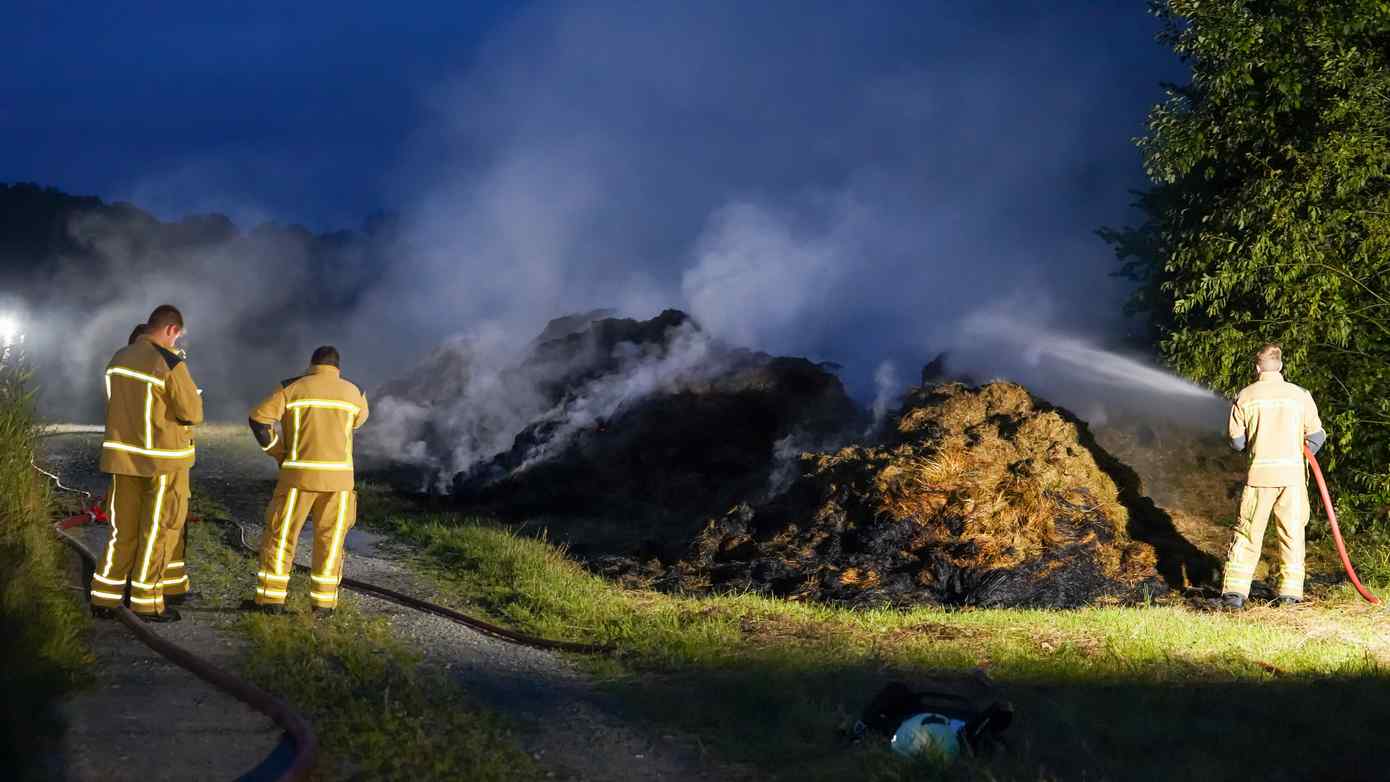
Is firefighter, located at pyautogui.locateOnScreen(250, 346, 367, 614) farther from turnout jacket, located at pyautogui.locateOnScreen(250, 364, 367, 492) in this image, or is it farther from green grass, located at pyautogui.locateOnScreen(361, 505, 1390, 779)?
green grass, located at pyautogui.locateOnScreen(361, 505, 1390, 779)

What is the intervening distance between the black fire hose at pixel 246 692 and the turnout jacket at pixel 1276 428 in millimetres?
7704

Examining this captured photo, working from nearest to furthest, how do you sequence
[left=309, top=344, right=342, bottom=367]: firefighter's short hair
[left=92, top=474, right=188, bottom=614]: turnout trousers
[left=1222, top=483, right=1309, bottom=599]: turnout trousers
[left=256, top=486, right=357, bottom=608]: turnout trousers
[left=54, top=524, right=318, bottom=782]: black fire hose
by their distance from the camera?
[left=54, top=524, right=318, bottom=782]: black fire hose
[left=92, top=474, right=188, bottom=614]: turnout trousers
[left=256, top=486, right=357, bottom=608]: turnout trousers
[left=309, top=344, right=342, bottom=367]: firefighter's short hair
[left=1222, top=483, right=1309, bottom=599]: turnout trousers

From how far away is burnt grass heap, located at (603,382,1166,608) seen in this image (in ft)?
32.0

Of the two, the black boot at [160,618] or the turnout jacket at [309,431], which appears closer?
Result: the black boot at [160,618]

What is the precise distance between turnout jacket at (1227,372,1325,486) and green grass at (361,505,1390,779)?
1.09m

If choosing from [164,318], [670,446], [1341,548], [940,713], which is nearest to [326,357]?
[164,318]

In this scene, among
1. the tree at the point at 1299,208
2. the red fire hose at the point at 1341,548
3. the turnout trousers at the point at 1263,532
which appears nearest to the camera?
the red fire hose at the point at 1341,548

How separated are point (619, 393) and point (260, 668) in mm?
12559

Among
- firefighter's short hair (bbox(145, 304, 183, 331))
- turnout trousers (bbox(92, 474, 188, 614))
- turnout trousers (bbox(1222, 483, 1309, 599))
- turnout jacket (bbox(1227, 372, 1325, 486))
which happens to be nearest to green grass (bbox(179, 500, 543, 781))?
turnout trousers (bbox(92, 474, 188, 614))

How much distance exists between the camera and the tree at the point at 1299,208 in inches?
400

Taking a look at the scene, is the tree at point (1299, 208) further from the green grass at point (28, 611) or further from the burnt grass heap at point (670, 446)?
the green grass at point (28, 611)

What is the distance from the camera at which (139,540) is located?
7.31 m

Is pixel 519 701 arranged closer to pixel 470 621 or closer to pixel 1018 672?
pixel 470 621

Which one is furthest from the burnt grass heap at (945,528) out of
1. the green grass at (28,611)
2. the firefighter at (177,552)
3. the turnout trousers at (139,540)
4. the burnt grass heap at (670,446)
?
the green grass at (28,611)
